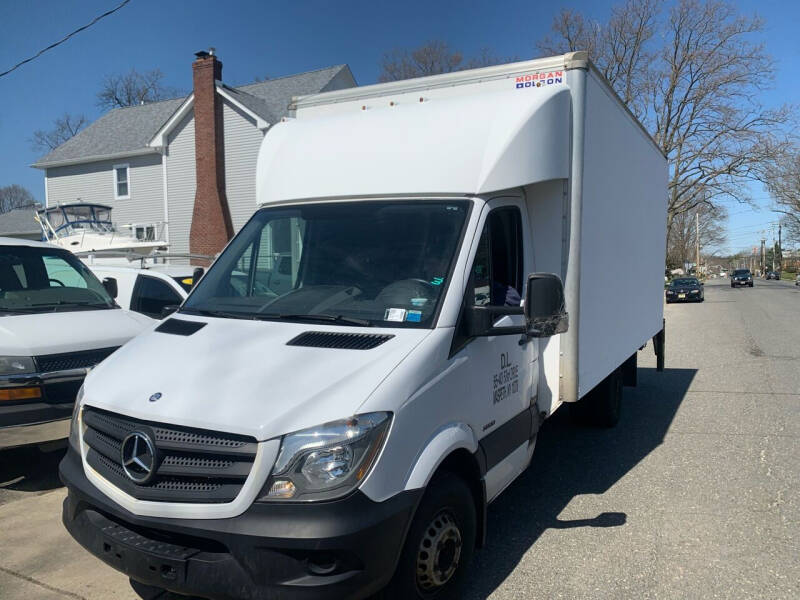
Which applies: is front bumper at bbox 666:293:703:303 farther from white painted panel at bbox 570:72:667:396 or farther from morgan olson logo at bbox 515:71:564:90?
morgan olson logo at bbox 515:71:564:90

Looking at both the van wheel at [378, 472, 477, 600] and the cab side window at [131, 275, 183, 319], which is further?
the cab side window at [131, 275, 183, 319]

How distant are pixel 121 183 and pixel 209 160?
5865 millimetres

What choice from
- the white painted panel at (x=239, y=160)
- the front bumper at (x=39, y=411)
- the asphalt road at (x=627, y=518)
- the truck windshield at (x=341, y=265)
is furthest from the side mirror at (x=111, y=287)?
the white painted panel at (x=239, y=160)

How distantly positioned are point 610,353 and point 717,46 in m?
32.2

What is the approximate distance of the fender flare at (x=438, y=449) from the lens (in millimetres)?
2863

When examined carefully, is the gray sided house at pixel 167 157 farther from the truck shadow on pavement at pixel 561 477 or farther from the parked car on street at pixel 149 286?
the truck shadow on pavement at pixel 561 477

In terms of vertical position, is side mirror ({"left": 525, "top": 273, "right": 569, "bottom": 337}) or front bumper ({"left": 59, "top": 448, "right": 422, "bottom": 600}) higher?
side mirror ({"left": 525, "top": 273, "right": 569, "bottom": 337})

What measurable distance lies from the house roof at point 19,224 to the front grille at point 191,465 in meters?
34.2

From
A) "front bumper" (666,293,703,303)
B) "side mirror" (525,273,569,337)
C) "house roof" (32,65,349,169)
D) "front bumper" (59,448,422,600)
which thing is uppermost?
"house roof" (32,65,349,169)

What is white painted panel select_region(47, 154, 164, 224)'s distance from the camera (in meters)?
25.4

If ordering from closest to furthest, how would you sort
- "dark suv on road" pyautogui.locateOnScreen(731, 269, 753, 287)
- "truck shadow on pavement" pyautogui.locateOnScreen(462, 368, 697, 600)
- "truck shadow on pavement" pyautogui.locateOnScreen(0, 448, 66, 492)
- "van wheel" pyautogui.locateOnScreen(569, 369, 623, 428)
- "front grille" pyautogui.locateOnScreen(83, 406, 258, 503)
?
"front grille" pyautogui.locateOnScreen(83, 406, 258, 503) → "truck shadow on pavement" pyautogui.locateOnScreen(462, 368, 697, 600) → "truck shadow on pavement" pyautogui.locateOnScreen(0, 448, 66, 492) → "van wheel" pyautogui.locateOnScreen(569, 369, 623, 428) → "dark suv on road" pyautogui.locateOnScreen(731, 269, 753, 287)

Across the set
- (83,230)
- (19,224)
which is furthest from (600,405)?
(19,224)

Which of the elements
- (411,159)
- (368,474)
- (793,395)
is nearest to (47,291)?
(411,159)

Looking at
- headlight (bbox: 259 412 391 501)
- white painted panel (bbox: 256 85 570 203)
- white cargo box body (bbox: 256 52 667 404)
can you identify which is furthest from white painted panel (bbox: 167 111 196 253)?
headlight (bbox: 259 412 391 501)
